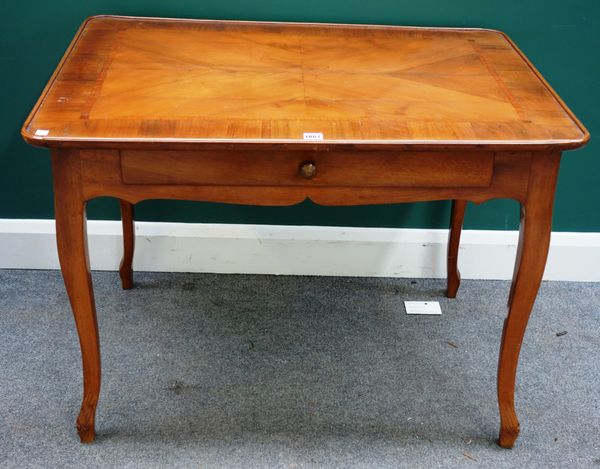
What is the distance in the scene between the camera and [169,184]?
1526 millimetres

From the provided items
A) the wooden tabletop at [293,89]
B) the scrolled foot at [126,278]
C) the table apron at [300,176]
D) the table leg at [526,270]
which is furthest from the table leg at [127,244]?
the table leg at [526,270]

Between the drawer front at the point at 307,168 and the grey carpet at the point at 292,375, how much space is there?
0.65 metres

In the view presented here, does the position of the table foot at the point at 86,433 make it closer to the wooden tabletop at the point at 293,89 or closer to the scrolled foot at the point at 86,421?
the scrolled foot at the point at 86,421

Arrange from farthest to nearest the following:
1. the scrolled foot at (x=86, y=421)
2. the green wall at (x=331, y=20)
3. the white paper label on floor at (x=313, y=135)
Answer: the green wall at (x=331, y=20)
the scrolled foot at (x=86, y=421)
the white paper label on floor at (x=313, y=135)

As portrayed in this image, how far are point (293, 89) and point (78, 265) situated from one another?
1.85ft

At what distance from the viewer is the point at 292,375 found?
6.70ft

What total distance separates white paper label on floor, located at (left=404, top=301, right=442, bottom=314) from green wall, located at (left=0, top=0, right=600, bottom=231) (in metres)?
0.23

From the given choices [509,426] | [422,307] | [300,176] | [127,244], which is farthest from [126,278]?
[509,426]

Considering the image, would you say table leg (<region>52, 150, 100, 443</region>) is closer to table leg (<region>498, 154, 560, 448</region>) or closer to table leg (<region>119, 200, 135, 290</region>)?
table leg (<region>119, 200, 135, 290</region>)

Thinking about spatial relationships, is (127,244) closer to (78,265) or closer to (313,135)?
(78,265)

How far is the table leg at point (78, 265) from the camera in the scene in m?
1.51

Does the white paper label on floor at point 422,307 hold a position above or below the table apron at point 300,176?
below

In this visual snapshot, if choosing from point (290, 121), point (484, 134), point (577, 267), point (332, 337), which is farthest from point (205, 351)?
point (577, 267)

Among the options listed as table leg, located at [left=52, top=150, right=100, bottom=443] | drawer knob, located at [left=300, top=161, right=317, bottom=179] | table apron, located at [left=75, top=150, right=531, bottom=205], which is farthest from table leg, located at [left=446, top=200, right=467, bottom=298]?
table leg, located at [left=52, top=150, right=100, bottom=443]
